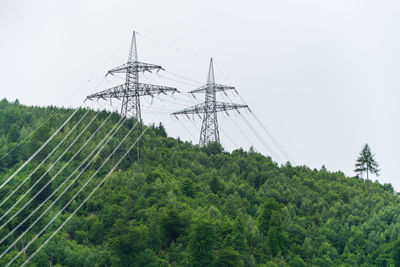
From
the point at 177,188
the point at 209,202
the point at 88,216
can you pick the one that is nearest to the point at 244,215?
the point at 209,202

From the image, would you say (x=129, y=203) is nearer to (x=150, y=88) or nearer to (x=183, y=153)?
(x=150, y=88)

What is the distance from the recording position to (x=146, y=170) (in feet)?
310

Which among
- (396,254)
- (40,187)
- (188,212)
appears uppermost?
(40,187)

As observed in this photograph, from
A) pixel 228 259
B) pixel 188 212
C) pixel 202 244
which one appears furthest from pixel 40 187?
pixel 228 259

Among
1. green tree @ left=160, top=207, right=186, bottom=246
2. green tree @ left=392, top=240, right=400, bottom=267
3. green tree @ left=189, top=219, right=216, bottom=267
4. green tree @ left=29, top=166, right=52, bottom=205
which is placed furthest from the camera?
green tree @ left=29, top=166, right=52, bottom=205

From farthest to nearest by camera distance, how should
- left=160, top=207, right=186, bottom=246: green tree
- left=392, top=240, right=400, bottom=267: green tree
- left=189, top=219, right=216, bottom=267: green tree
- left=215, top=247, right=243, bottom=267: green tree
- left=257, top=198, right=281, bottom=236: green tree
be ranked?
left=257, top=198, right=281, bottom=236: green tree, left=392, top=240, right=400, bottom=267: green tree, left=160, top=207, right=186, bottom=246: green tree, left=189, top=219, right=216, bottom=267: green tree, left=215, top=247, right=243, bottom=267: green tree

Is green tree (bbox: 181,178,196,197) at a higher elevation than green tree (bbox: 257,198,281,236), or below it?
higher

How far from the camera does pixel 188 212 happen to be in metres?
80.5

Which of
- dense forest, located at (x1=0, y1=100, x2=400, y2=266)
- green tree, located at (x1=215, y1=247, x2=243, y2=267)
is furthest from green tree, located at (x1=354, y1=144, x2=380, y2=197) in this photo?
green tree, located at (x1=215, y1=247, x2=243, y2=267)

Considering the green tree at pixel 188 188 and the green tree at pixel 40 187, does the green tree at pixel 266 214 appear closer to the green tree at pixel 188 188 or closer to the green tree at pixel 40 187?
the green tree at pixel 188 188

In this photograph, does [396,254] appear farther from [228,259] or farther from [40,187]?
[40,187]

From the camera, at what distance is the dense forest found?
71.6 m

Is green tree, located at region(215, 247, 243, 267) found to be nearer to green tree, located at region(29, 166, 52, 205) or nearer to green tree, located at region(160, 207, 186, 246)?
green tree, located at region(160, 207, 186, 246)

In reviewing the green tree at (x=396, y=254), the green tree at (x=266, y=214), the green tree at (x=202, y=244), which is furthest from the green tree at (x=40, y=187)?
the green tree at (x=396, y=254)
